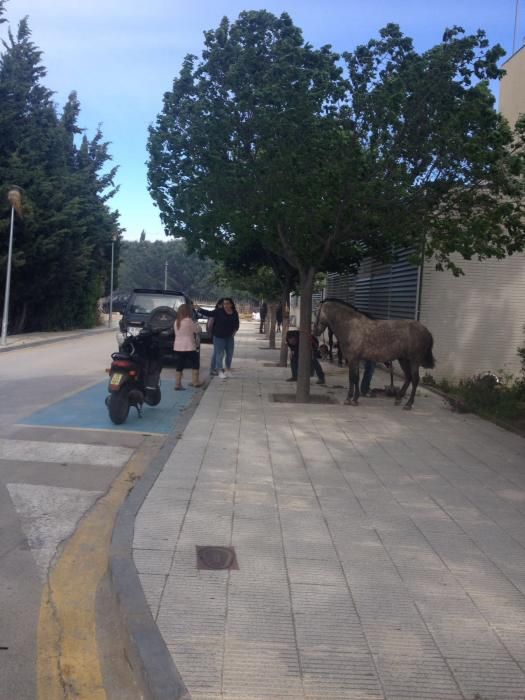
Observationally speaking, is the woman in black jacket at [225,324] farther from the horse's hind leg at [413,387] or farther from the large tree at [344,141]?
the horse's hind leg at [413,387]

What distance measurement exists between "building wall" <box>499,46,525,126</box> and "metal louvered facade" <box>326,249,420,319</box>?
4167 mm

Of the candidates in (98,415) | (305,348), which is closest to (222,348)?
(305,348)

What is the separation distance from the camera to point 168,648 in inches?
150

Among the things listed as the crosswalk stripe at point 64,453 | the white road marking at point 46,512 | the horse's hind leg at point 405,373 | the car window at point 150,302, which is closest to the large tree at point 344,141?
the horse's hind leg at point 405,373

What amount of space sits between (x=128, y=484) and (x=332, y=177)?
5810mm

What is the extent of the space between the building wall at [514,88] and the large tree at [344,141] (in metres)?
6.64

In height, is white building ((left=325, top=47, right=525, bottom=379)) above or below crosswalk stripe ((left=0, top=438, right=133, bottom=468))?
above

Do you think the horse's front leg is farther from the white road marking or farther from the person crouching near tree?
the white road marking

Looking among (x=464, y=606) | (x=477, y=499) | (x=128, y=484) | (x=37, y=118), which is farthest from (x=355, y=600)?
(x=37, y=118)

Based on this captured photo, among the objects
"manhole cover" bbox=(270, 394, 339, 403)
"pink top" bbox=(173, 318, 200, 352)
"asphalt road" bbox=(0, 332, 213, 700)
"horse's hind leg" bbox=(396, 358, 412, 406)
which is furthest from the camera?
"pink top" bbox=(173, 318, 200, 352)

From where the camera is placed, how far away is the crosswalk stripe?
8.28m

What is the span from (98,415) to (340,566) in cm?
699

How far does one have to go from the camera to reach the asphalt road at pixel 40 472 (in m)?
4.20

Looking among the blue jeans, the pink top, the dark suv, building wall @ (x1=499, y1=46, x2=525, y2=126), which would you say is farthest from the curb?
building wall @ (x1=499, y1=46, x2=525, y2=126)
